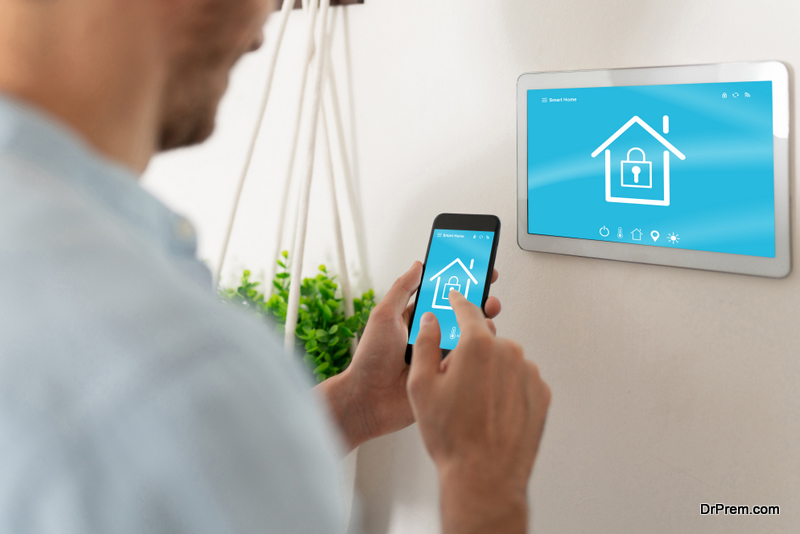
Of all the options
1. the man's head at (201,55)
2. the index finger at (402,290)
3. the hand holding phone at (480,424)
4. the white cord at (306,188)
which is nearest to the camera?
the man's head at (201,55)

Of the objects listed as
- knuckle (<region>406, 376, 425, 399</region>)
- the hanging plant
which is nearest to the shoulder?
knuckle (<region>406, 376, 425, 399</region>)

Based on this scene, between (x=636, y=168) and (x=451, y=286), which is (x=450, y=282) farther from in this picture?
(x=636, y=168)

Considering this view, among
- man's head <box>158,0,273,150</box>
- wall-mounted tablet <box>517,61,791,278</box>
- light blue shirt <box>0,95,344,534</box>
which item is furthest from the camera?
wall-mounted tablet <box>517,61,791,278</box>

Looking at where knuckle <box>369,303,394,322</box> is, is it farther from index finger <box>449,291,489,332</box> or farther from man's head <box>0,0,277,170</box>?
man's head <box>0,0,277,170</box>

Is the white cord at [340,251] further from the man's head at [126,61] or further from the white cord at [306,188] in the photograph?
the man's head at [126,61]

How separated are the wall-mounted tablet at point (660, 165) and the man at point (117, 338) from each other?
680 millimetres

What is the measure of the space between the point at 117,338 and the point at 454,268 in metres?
0.72

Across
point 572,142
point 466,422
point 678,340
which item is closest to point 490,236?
Answer: point 572,142

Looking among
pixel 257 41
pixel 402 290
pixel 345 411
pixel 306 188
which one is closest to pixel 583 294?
pixel 402 290

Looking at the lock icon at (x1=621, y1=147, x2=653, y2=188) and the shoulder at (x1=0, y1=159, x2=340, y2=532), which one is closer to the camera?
the shoulder at (x1=0, y1=159, x2=340, y2=532)

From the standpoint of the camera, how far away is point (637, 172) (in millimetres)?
843

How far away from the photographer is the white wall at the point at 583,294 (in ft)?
2.56

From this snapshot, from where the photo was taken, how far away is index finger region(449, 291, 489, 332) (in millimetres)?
542

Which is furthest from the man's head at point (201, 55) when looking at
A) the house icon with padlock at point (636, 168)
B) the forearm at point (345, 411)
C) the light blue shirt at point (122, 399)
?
the house icon with padlock at point (636, 168)
